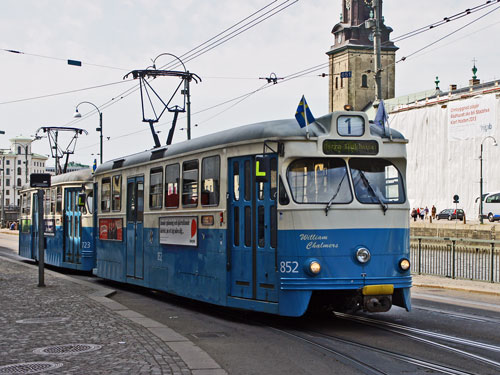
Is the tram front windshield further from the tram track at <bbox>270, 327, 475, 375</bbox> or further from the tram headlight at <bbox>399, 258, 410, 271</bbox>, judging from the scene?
the tram track at <bbox>270, 327, 475, 375</bbox>

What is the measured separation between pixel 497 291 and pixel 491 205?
48.5 metres

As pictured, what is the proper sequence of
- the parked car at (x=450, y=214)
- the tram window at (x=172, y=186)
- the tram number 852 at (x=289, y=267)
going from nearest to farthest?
the tram number 852 at (x=289, y=267), the tram window at (x=172, y=186), the parked car at (x=450, y=214)

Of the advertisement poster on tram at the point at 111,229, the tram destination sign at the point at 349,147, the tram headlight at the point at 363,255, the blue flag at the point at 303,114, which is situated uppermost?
the blue flag at the point at 303,114

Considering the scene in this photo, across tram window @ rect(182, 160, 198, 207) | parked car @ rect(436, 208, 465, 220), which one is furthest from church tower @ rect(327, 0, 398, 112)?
tram window @ rect(182, 160, 198, 207)

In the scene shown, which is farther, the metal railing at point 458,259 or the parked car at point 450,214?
the parked car at point 450,214

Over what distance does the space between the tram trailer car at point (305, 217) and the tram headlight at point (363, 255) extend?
1 centimetres

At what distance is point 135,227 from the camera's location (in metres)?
15.5

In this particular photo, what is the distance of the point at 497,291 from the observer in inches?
634

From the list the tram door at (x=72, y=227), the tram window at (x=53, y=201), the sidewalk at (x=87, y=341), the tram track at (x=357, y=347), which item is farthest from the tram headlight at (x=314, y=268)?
the tram window at (x=53, y=201)

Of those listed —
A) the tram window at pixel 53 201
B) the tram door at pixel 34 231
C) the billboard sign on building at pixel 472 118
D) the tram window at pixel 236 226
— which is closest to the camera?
the tram window at pixel 236 226

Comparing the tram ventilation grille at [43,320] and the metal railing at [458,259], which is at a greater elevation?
the metal railing at [458,259]

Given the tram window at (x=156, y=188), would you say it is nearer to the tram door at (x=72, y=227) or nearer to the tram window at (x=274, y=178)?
the tram window at (x=274, y=178)

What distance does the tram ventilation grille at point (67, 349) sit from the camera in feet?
27.6

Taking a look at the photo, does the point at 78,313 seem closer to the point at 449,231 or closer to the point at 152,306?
the point at 152,306
